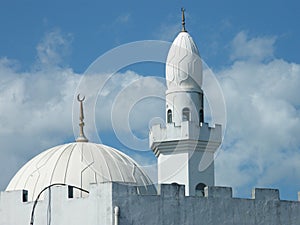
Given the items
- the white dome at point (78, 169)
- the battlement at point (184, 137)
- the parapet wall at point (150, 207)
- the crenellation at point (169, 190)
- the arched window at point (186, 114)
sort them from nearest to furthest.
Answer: the parapet wall at point (150, 207)
the crenellation at point (169, 190)
the white dome at point (78, 169)
the battlement at point (184, 137)
the arched window at point (186, 114)

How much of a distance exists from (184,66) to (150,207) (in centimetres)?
1056

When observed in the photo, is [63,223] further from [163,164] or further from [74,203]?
[163,164]

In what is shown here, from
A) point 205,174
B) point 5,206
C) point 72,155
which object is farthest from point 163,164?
point 5,206

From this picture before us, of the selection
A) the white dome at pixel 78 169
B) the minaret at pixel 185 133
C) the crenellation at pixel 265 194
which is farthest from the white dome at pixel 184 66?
the crenellation at pixel 265 194

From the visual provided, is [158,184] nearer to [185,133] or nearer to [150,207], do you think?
[150,207]

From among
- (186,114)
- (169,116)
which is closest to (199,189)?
(186,114)

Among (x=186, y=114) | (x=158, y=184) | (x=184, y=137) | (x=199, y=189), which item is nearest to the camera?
(x=158, y=184)

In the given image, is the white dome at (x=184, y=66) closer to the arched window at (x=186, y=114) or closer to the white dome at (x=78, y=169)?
the arched window at (x=186, y=114)

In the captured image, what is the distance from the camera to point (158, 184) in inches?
1308

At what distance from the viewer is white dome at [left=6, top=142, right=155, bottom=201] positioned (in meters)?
34.8

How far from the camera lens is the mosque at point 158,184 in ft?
104

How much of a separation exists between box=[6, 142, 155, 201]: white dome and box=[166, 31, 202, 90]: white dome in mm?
5343

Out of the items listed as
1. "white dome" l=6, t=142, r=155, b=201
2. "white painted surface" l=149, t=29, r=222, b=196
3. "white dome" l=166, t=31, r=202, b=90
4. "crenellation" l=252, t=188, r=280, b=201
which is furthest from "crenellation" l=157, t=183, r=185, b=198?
"white dome" l=166, t=31, r=202, b=90

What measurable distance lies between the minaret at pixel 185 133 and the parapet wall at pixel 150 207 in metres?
5.28
